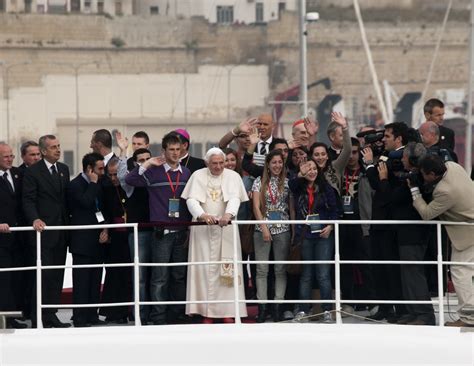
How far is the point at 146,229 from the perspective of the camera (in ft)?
35.3

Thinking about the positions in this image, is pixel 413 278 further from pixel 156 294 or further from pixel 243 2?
pixel 243 2

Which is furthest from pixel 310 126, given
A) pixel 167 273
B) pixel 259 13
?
pixel 259 13

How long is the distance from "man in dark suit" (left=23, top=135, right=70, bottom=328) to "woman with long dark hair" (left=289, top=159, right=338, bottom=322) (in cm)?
195

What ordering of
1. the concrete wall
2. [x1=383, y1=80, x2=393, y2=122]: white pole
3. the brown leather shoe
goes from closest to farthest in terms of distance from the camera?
1. the brown leather shoe
2. the concrete wall
3. [x1=383, y1=80, x2=393, y2=122]: white pole

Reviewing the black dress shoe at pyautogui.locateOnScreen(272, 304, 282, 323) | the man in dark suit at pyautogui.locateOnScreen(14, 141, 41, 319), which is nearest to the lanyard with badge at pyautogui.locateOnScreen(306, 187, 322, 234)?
the black dress shoe at pyautogui.locateOnScreen(272, 304, 282, 323)

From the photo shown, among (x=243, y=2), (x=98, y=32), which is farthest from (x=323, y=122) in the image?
(x=98, y=32)

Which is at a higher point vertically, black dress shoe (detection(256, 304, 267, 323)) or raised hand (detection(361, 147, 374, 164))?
raised hand (detection(361, 147, 374, 164))

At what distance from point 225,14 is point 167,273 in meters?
38.4

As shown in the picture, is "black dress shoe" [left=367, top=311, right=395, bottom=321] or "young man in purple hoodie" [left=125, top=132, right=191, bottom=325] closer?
"young man in purple hoodie" [left=125, top=132, right=191, bottom=325]

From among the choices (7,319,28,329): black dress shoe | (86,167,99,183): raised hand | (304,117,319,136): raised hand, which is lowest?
(7,319,28,329): black dress shoe

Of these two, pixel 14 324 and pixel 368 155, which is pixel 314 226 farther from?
pixel 14 324

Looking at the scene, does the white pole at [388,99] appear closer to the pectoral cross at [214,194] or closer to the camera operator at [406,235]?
the camera operator at [406,235]

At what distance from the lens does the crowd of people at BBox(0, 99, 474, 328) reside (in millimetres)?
10305

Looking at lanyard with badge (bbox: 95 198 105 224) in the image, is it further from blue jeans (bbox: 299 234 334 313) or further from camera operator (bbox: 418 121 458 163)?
camera operator (bbox: 418 121 458 163)
